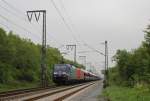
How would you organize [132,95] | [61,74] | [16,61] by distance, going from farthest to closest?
1. [16,61]
2. [61,74]
3. [132,95]

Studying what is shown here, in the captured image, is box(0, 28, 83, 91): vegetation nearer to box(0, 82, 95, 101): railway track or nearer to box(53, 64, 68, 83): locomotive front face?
box(53, 64, 68, 83): locomotive front face

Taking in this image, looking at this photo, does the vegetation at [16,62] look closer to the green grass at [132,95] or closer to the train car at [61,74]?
the train car at [61,74]

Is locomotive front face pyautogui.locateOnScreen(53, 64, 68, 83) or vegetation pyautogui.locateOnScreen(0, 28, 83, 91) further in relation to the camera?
locomotive front face pyautogui.locateOnScreen(53, 64, 68, 83)

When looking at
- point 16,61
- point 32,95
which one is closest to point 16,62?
point 16,61

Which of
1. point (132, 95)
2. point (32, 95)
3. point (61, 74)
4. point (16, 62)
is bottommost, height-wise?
point (32, 95)

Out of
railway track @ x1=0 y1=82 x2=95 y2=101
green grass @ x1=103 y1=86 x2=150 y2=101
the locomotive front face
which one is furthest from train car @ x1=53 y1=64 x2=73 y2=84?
green grass @ x1=103 y1=86 x2=150 y2=101

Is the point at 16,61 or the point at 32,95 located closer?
the point at 32,95

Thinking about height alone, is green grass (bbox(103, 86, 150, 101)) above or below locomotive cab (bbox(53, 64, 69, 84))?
below

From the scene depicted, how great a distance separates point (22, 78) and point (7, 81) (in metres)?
10.7

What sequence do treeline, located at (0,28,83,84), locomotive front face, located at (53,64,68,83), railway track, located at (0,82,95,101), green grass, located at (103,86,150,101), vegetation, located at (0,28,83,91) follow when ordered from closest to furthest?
green grass, located at (103,86,150,101) → railway track, located at (0,82,95,101) → vegetation, located at (0,28,83,91) → treeline, located at (0,28,83,84) → locomotive front face, located at (53,64,68,83)

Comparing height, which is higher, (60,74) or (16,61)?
(16,61)

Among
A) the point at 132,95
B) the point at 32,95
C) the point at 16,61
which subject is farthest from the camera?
the point at 16,61

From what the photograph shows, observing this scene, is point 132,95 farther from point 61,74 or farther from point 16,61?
point 16,61

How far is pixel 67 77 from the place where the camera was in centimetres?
6166
